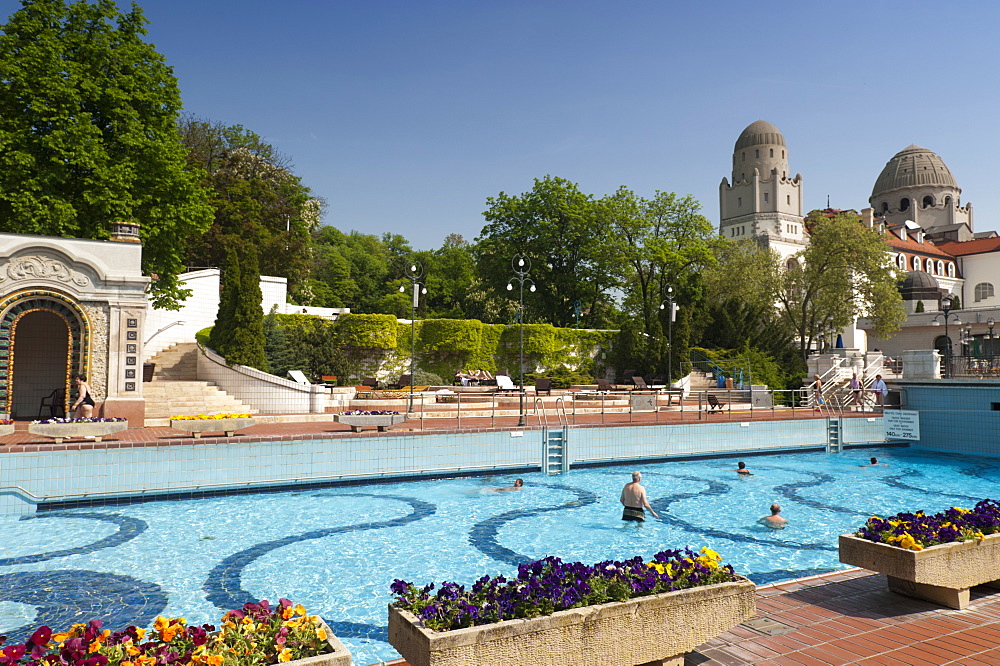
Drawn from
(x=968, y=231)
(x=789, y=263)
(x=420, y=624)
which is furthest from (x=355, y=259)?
(x=968, y=231)

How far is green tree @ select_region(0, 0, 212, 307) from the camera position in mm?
19844

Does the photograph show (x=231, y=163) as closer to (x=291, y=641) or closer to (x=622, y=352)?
(x=622, y=352)

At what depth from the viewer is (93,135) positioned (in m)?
20.8

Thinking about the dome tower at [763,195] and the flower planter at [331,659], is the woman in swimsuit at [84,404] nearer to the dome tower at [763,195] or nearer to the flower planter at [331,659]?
the flower planter at [331,659]

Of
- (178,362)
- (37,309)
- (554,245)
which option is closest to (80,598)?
(37,309)

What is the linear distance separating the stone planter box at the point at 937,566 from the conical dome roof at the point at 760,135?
89050 millimetres

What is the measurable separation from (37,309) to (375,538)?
1269cm

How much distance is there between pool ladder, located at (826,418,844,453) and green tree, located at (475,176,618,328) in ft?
74.5

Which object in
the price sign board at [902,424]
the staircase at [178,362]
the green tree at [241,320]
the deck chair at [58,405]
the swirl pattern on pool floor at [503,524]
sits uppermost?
the green tree at [241,320]

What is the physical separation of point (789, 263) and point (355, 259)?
4239 cm

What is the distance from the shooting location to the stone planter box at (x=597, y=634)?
3.95 meters

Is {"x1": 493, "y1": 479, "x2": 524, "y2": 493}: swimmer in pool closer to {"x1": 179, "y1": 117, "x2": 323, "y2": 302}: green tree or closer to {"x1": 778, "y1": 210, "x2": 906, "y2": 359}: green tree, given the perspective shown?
{"x1": 179, "y1": 117, "x2": 323, "y2": 302}: green tree

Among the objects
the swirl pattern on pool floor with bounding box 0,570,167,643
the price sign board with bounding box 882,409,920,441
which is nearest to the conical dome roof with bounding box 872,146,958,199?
the price sign board with bounding box 882,409,920,441

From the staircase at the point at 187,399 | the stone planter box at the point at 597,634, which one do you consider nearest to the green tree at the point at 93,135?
the staircase at the point at 187,399
